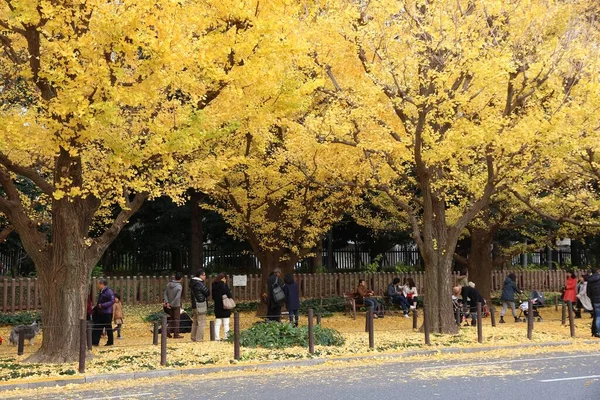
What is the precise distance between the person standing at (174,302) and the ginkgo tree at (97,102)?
3514mm

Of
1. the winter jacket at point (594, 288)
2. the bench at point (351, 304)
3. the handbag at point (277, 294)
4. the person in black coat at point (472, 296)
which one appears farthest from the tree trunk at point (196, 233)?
the winter jacket at point (594, 288)

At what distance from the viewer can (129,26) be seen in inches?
500

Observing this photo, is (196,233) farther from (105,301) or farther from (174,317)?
(105,301)

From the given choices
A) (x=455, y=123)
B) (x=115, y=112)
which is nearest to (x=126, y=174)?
(x=115, y=112)

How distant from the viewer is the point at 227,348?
16.0 m

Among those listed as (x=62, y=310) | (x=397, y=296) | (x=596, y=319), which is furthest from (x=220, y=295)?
(x=397, y=296)

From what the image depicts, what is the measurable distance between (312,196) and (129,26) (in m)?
12.6

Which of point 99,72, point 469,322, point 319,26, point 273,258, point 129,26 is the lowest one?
point 469,322

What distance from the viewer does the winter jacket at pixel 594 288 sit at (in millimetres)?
18656

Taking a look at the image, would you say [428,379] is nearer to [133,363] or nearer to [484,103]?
[133,363]

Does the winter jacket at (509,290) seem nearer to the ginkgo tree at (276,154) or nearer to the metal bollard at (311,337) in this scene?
the ginkgo tree at (276,154)

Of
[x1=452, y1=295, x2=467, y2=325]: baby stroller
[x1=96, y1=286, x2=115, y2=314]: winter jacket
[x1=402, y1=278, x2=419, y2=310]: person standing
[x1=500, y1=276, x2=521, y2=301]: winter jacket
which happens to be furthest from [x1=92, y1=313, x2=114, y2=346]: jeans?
[x1=500, y1=276, x2=521, y2=301]: winter jacket

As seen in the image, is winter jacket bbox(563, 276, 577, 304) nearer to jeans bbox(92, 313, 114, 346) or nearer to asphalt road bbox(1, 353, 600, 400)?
asphalt road bbox(1, 353, 600, 400)

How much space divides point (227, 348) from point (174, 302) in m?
2.75
